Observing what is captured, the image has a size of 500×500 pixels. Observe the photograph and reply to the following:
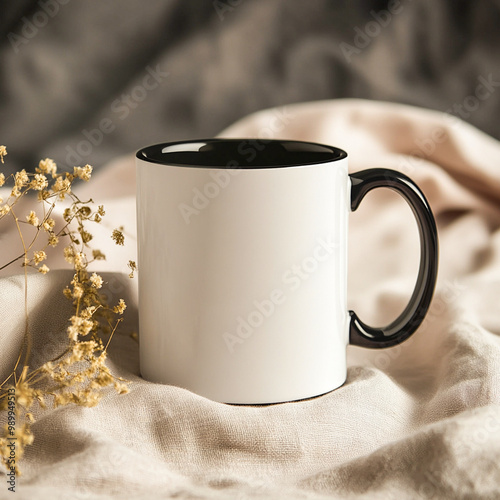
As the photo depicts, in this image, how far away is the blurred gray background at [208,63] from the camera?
1.62 meters

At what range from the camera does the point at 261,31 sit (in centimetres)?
169

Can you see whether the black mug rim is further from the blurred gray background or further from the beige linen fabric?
the blurred gray background

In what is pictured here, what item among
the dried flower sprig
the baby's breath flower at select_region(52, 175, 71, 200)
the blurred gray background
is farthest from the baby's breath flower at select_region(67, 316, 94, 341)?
the blurred gray background

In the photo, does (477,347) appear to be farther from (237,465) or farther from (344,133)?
(344,133)

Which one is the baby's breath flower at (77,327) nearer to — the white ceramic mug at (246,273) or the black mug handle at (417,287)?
the white ceramic mug at (246,273)

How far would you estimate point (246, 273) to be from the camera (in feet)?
2.30

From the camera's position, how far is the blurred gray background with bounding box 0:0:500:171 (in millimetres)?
1625

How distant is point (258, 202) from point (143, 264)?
146 millimetres

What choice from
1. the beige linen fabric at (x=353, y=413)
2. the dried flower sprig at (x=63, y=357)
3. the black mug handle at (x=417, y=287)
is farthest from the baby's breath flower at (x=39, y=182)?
the black mug handle at (x=417, y=287)

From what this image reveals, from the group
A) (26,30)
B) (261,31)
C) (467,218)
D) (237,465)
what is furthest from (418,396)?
(26,30)

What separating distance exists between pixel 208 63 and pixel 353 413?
116 centimetres

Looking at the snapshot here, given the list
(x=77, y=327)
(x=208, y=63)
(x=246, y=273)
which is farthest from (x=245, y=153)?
(x=208, y=63)

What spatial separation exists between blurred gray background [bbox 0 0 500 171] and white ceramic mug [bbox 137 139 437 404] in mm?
922

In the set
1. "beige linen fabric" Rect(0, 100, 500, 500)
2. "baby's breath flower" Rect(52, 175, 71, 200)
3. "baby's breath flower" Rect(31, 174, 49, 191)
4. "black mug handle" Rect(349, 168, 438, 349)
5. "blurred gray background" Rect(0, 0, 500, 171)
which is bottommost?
"beige linen fabric" Rect(0, 100, 500, 500)
